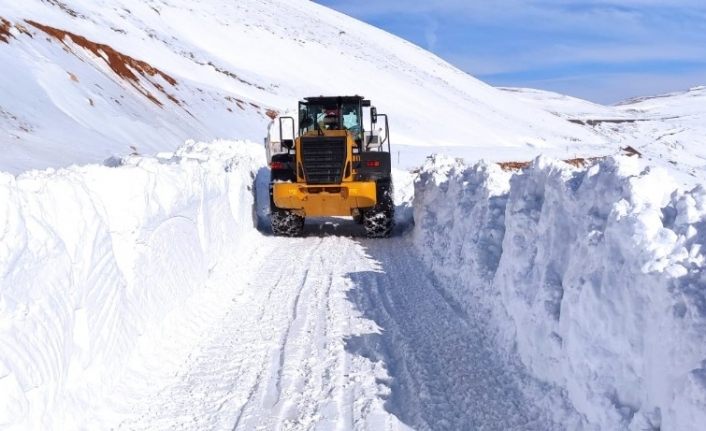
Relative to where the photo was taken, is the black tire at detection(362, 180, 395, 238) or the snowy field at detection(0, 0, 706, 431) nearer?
the snowy field at detection(0, 0, 706, 431)

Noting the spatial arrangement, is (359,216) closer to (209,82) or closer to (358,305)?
(358,305)

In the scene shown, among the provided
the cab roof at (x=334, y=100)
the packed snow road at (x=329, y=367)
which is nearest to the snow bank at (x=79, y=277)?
the packed snow road at (x=329, y=367)

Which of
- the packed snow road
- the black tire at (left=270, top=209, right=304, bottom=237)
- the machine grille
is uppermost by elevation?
the machine grille

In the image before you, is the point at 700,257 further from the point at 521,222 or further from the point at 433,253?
the point at 433,253

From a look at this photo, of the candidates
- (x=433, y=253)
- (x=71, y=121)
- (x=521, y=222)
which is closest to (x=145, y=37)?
(x=71, y=121)

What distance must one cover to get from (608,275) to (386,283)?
4.71 metres

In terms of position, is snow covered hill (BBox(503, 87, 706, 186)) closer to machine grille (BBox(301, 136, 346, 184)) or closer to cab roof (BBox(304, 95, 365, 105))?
cab roof (BBox(304, 95, 365, 105))

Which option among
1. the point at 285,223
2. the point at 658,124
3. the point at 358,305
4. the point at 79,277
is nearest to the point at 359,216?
the point at 285,223

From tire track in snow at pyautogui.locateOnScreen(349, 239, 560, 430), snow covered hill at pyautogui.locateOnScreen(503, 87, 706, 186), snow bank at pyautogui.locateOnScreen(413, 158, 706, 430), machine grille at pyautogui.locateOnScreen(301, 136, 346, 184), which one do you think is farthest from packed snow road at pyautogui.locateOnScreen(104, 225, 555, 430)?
snow covered hill at pyautogui.locateOnScreen(503, 87, 706, 186)

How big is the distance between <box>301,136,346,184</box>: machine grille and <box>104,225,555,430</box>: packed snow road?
3.59 m

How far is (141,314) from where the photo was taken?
6.11 metres

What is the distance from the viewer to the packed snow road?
489cm

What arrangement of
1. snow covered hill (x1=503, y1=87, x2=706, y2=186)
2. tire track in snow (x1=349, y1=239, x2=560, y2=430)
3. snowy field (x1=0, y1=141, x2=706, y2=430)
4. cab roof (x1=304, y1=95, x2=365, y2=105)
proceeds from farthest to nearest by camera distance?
snow covered hill (x1=503, y1=87, x2=706, y2=186), cab roof (x1=304, y1=95, x2=365, y2=105), tire track in snow (x1=349, y1=239, x2=560, y2=430), snowy field (x1=0, y1=141, x2=706, y2=430)

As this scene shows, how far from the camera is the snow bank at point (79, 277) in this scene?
13.2 feet
